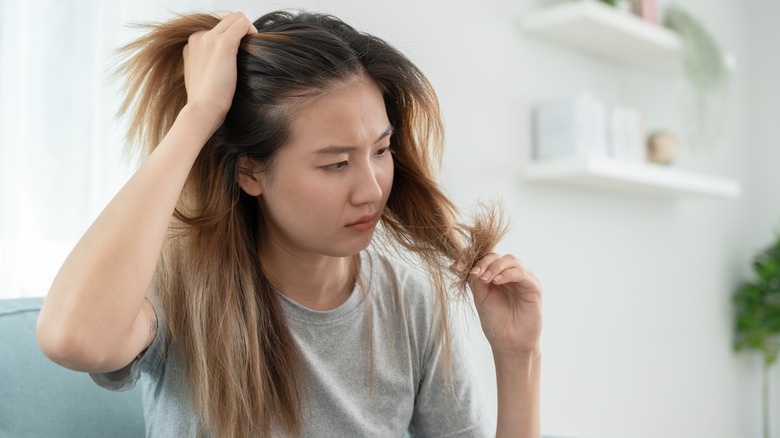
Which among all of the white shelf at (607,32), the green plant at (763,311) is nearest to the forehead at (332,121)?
the white shelf at (607,32)

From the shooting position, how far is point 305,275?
50.2 inches

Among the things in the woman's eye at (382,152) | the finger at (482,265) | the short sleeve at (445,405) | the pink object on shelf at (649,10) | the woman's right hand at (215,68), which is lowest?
the short sleeve at (445,405)

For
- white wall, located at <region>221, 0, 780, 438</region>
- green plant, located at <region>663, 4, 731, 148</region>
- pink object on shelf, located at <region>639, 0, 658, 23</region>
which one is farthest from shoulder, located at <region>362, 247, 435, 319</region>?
green plant, located at <region>663, 4, 731, 148</region>

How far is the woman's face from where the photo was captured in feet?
3.59

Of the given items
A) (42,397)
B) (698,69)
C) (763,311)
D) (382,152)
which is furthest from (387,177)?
(763,311)

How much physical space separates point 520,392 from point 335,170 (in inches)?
18.8

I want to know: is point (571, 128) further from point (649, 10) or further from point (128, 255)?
point (128, 255)

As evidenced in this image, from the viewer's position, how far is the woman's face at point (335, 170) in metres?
1.10

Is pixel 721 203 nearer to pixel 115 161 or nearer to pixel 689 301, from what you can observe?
pixel 689 301

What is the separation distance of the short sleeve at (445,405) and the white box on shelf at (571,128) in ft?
3.61

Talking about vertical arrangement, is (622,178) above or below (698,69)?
below

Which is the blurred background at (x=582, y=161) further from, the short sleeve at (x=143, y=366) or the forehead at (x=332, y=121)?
A: the forehead at (x=332, y=121)

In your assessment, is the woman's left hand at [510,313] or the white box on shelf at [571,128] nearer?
A: the woman's left hand at [510,313]

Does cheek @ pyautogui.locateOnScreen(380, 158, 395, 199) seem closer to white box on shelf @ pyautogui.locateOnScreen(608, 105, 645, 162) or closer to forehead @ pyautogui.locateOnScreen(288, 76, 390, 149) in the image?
forehead @ pyautogui.locateOnScreen(288, 76, 390, 149)
